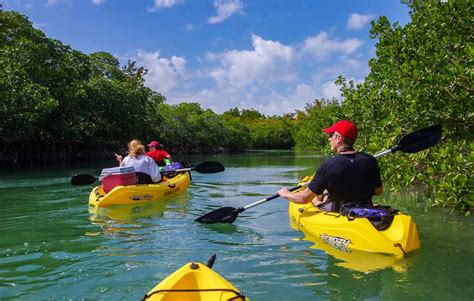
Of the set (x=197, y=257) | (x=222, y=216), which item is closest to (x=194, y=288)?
(x=197, y=257)

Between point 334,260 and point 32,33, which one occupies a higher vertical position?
point 32,33

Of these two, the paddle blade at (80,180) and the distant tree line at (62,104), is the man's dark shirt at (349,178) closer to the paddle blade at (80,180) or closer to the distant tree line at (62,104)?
the paddle blade at (80,180)

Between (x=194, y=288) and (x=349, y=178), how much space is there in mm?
2591

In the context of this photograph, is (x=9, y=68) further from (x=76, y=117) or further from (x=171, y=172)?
(x=171, y=172)

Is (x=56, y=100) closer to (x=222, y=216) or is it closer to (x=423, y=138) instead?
(x=222, y=216)

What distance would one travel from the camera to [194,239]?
6113 mm

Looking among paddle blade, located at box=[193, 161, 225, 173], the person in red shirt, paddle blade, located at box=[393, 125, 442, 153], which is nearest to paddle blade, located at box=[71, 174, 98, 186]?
paddle blade, located at box=[193, 161, 225, 173]

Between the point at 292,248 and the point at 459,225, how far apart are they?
3.17m

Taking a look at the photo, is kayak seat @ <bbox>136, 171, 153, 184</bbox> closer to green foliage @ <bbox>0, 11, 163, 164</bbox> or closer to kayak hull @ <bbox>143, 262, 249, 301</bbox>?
kayak hull @ <bbox>143, 262, 249, 301</bbox>

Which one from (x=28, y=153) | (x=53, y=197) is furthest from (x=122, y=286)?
(x=28, y=153)

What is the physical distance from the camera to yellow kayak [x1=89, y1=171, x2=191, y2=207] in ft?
28.3

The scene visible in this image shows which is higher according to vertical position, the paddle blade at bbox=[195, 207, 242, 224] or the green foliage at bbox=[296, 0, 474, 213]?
the green foliage at bbox=[296, 0, 474, 213]

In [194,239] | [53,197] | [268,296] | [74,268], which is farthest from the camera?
[53,197]

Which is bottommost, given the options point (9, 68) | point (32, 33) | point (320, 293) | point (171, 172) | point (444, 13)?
point (320, 293)
